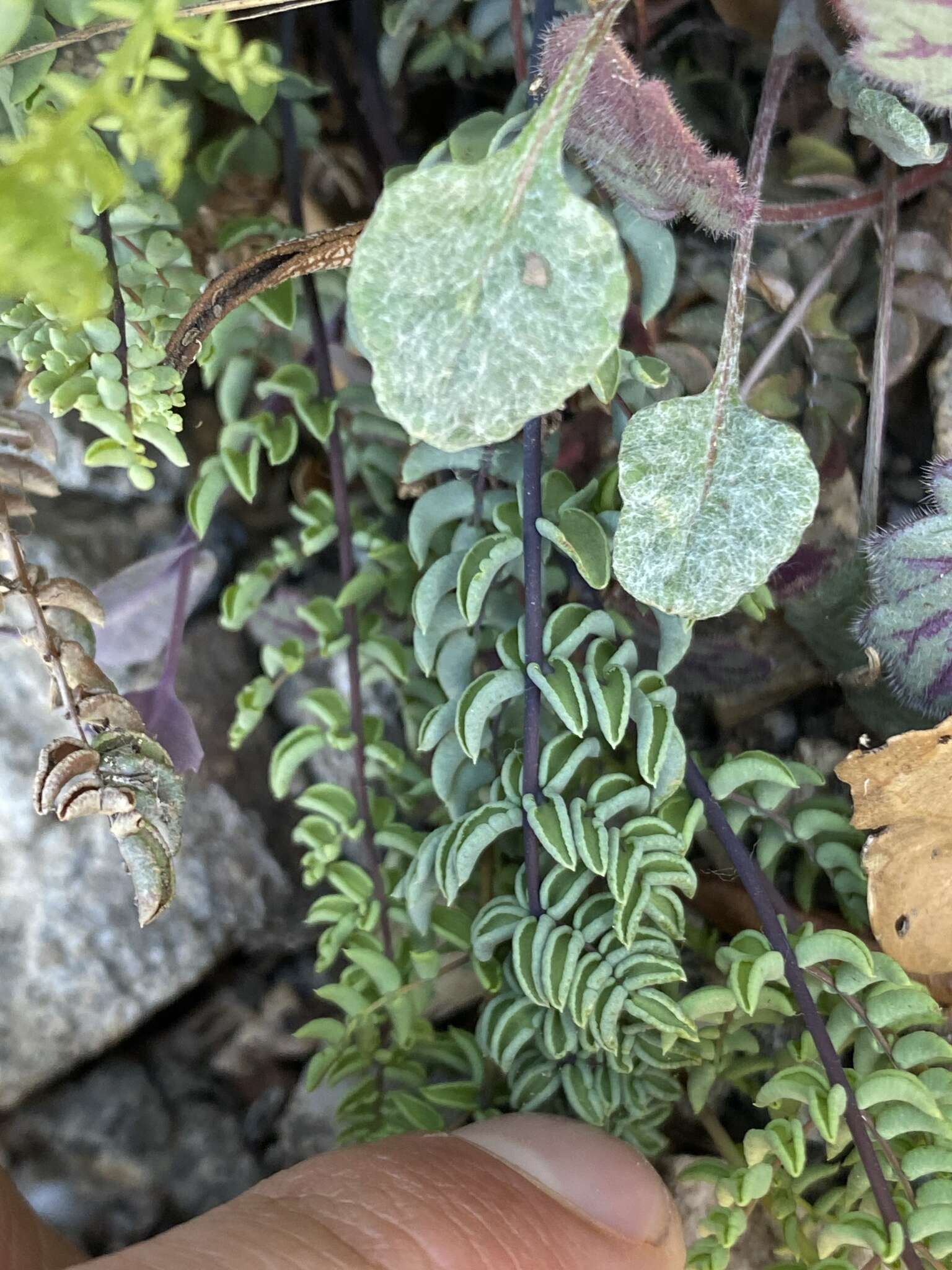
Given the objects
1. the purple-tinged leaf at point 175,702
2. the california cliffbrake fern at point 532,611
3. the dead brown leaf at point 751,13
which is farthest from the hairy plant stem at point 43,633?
the dead brown leaf at point 751,13

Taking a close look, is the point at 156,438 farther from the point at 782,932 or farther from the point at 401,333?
the point at 782,932

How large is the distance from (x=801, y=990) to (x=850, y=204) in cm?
52

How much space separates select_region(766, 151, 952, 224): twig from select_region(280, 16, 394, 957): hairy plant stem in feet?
1.02

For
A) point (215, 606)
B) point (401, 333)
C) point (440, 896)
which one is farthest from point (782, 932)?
point (215, 606)

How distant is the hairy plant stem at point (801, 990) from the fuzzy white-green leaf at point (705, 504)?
0.56 ft

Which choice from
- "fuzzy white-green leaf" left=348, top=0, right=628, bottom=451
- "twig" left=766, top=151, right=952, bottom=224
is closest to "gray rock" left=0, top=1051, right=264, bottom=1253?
"fuzzy white-green leaf" left=348, top=0, right=628, bottom=451

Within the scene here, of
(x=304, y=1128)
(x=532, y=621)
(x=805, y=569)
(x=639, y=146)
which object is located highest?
(x=639, y=146)

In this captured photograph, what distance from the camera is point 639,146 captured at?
1.78 ft

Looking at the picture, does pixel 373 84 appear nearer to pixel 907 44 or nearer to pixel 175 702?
pixel 907 44

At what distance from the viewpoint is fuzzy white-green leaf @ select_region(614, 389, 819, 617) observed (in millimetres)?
542

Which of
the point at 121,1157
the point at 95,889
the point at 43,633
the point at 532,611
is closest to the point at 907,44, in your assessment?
the point at 532,611

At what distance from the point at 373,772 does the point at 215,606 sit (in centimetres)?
27

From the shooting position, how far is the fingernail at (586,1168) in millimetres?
690

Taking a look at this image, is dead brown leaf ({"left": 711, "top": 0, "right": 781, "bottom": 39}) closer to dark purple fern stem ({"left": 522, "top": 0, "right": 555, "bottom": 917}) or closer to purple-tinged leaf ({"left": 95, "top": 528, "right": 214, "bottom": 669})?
dark purple fern stem ({"left": 522, "top": 0, "right": 555, "bottom": 917})
